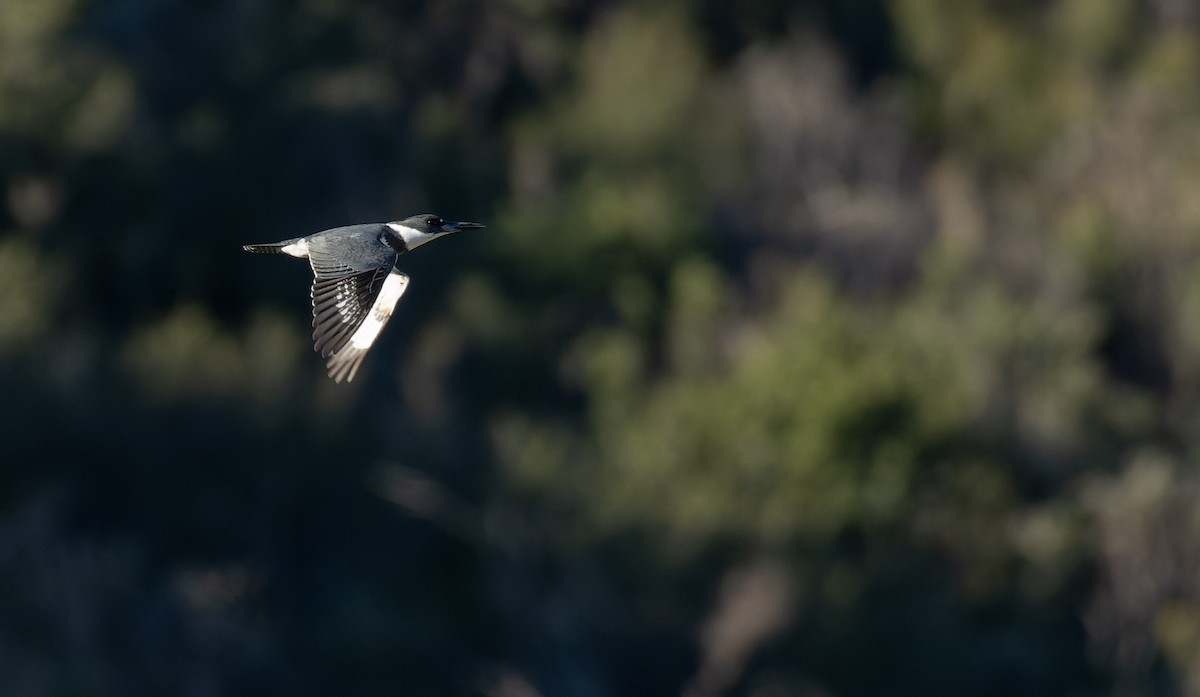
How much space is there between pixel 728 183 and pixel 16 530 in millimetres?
13469

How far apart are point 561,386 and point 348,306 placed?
1589 cm

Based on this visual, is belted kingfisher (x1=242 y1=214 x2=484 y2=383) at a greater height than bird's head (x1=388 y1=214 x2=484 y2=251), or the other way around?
belted kingfisher (x1=242 y1=214 x2=484 y2=383)

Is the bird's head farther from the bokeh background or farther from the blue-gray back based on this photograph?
the bokeh background

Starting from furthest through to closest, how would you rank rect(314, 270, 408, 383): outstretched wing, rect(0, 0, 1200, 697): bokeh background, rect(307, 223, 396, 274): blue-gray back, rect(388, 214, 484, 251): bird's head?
rect(0, 0, 1200, 697): bokeh background < rect(388, 214, 484, 251): bird's head < rect(307, 223, 396, 274): blue-gray back < rect(314, 270, 408, 383): outstretched wing

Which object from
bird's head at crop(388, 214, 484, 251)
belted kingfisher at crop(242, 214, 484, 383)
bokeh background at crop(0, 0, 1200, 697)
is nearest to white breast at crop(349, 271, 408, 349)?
belted kingfisher at crop(242, 214, 484, 383)

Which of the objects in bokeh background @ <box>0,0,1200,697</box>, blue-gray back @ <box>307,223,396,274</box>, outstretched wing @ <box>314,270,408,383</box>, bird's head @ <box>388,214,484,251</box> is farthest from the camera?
bokeh background @ <box>0,0,1200,697</box>

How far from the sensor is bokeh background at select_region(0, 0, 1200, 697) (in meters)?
19.2

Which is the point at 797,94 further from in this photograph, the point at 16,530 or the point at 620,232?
the point at 16,530

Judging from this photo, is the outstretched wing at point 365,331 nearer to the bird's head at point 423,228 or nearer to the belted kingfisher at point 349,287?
the belted kingfisher at point 349,287

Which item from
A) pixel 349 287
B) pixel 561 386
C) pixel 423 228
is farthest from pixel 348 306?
pixel 561 386

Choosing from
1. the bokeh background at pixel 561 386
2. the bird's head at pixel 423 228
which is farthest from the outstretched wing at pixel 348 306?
the bokeh background at pixel 561 386

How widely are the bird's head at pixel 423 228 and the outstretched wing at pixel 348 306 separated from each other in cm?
66

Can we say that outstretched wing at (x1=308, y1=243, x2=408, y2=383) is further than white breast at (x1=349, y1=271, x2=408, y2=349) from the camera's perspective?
No

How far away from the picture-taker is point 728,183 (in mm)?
29281
